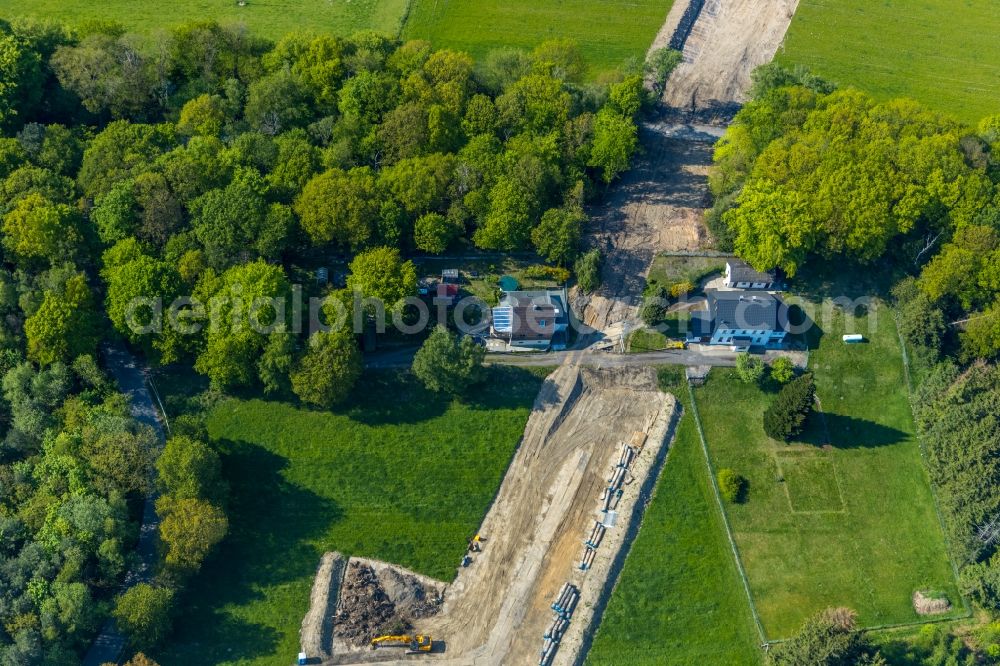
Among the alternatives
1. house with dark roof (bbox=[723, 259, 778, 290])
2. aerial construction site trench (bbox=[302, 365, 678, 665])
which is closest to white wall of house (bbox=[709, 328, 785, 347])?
house with dark roof (bbox=[723, 259, 778, 290])

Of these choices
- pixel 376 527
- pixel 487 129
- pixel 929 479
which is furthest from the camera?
pixel 487 129

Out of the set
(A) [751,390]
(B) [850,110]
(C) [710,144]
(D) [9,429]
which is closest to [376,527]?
(D) [9,429]

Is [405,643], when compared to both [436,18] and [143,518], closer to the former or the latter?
[143,518]

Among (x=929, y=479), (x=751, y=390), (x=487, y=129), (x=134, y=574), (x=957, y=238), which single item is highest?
(x=487, y=129)

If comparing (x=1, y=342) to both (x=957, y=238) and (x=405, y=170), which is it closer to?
(x=405, y=170)

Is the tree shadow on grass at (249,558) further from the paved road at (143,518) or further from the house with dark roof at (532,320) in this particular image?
the house with dark roof at (532,320)

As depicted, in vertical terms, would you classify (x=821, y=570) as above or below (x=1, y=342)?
below

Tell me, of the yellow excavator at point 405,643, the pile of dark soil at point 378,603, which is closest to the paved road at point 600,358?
the pile of dark soil at point 378,603

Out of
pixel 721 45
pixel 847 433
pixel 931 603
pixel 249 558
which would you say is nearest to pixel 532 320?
pixel 847 433
